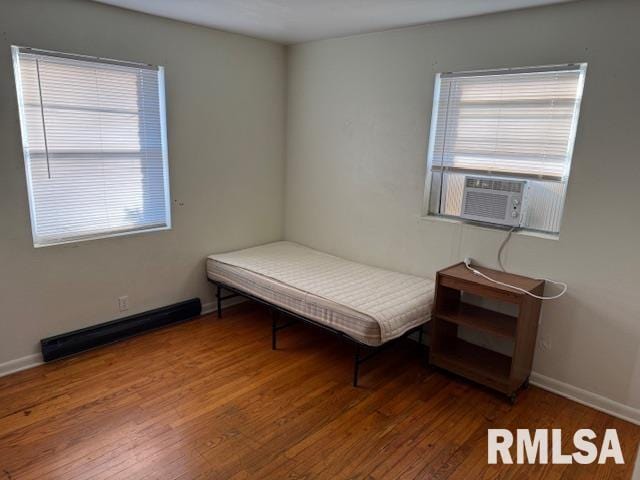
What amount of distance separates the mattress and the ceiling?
1792mm

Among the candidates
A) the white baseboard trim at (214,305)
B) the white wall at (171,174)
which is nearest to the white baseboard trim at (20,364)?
the white wall at (171,174)

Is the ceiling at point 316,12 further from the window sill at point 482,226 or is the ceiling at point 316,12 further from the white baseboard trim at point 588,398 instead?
the white baseboard trim at point 588,398

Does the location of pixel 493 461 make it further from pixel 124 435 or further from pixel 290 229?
pixel 290 229

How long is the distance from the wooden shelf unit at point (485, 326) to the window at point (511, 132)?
0.52 meters

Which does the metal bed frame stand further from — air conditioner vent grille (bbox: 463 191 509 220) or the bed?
air conditioner vent grille (bbox: 463 191 509 220)

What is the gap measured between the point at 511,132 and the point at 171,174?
2465 mm

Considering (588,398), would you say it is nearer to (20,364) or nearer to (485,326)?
(485,326)

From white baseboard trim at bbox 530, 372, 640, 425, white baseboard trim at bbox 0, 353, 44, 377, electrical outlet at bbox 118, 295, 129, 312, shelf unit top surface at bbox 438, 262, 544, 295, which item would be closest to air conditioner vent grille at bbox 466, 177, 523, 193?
shelf unit top surface at bbox 438, 262, 544, 295

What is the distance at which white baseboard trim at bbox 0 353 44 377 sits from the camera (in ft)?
8.84

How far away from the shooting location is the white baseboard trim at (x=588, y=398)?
8.00 feet

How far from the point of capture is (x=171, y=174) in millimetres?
3297

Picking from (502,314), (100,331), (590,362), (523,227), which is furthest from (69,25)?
(590,362)

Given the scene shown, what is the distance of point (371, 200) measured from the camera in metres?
3.47

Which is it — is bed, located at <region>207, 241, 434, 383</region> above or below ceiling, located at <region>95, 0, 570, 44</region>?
below
